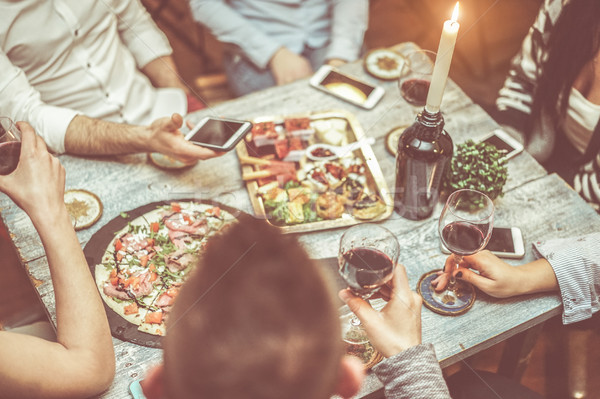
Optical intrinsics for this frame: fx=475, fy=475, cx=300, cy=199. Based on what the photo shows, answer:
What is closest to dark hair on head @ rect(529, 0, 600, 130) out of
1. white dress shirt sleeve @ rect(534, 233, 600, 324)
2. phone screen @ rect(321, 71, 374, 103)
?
phone screen @ rect(321, 71, 374, 103)

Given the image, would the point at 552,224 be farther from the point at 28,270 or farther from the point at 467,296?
the point at 28,270

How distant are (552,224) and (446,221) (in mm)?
483

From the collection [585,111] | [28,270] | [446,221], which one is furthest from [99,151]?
[585,111]

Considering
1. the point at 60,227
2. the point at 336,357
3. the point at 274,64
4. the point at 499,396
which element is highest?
the point at 336,357

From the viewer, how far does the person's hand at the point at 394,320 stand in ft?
3.66

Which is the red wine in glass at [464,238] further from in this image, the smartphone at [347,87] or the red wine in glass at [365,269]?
the smartphone at [347,87]

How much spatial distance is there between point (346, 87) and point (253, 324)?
5.31ft

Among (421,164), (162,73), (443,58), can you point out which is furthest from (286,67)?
(443,58)

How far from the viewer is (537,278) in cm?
135

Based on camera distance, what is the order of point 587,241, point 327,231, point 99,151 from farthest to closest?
point 99,151 → point 327,231 → point 587,241

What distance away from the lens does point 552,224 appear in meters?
1.56

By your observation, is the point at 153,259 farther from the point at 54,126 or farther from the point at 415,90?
the point at 415,90

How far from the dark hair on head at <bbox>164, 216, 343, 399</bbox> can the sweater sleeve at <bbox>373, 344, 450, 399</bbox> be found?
54cm

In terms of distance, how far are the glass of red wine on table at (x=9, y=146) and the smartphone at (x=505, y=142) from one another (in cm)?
157
